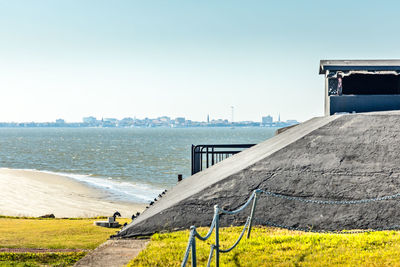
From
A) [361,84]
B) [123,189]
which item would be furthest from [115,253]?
[123,189]

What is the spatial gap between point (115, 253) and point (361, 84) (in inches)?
525

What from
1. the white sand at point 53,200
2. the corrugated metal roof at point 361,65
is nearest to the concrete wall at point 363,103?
the corrugated metal roof at point 361,65

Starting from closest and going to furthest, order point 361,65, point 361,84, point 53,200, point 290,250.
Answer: point 290,250 < point 361,65 < point 361,84 < point 53,200

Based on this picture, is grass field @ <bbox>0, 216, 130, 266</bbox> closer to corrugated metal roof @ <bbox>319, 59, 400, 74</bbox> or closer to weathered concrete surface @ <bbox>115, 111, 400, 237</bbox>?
weathered concrete surface @ <bbox>115, 111, 400, 237</bbox>

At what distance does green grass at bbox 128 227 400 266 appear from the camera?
824 cm

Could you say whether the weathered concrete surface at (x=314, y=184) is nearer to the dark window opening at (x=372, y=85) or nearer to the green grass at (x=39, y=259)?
the green grass at (x=39, y=259)

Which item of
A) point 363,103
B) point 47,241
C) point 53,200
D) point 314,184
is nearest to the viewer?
point 314,184

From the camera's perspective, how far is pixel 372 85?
757 inches

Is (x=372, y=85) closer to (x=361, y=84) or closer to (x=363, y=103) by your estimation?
(x=361, y=84)

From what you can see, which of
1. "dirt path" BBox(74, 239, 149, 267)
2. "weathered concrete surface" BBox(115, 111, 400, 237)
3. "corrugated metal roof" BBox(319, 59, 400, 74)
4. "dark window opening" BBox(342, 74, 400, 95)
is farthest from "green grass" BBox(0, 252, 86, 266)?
"dark window opening" BBox(342, 74, 400, 95)

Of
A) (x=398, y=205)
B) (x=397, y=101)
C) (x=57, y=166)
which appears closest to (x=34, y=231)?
(x=398, y=205)

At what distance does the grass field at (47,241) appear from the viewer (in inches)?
385

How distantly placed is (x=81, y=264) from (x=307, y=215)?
195 inches

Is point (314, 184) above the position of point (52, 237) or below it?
above
